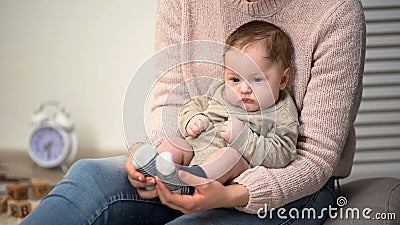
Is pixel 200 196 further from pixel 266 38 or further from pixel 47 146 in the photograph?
pixel 47 146

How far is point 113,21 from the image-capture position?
8.82 ft

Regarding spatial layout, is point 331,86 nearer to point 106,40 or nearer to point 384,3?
point 384,3

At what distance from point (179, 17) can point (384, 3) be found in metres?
1.04

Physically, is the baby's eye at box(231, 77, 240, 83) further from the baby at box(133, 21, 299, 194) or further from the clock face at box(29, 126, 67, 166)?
the clock face at box(29, 126, 67, 166)

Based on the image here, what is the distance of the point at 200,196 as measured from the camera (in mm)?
1075

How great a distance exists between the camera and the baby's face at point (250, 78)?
3.81 feet

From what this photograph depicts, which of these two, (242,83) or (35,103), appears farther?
(35,103)

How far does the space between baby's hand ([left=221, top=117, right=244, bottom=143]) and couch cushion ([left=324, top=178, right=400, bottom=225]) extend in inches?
11.2

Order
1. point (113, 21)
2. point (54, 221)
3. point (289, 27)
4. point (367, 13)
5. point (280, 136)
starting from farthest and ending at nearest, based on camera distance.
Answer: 1. point (113, 21)
2. point (367, 13)
3. point (289, 27)
4. point (280, 136)
5. point (54, 221)

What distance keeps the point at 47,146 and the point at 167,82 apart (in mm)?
1433

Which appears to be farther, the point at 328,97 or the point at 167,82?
the point at 167,82

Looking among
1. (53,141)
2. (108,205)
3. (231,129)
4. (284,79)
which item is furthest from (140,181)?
(53,141)

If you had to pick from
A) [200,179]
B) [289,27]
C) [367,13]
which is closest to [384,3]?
[367,13]

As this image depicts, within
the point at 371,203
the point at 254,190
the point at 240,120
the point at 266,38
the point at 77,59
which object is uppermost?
the point at 266,38
